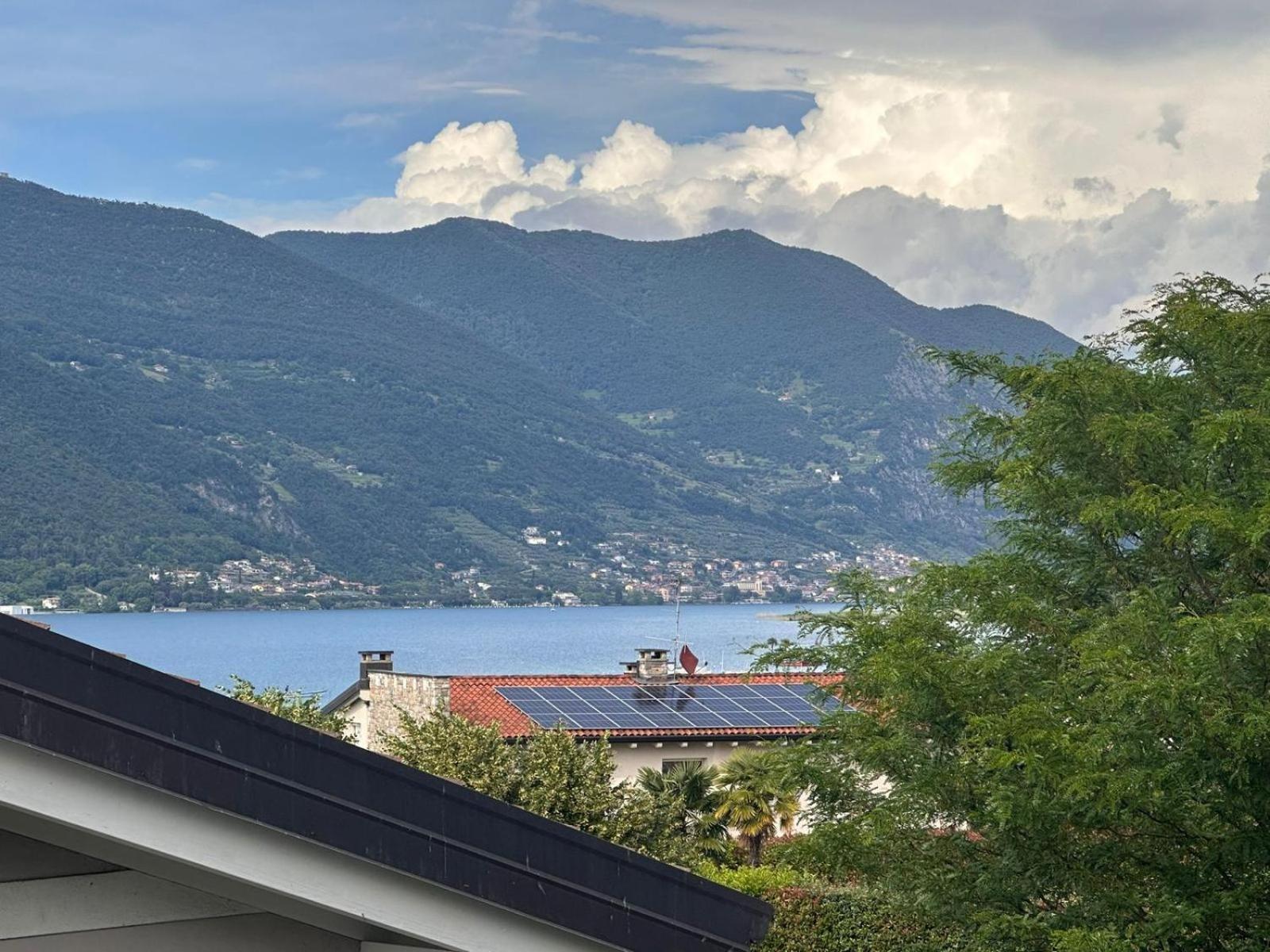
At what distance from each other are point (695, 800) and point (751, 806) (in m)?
0.96

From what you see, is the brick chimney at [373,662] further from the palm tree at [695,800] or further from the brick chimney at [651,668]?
the palm tree at [695,800]

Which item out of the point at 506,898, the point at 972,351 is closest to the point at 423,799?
the point at 506,898

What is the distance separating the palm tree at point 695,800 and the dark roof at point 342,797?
76.1 feet

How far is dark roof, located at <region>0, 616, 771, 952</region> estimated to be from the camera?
371cm

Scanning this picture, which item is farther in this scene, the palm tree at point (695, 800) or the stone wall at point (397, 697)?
the stone wall at point (397, 697)

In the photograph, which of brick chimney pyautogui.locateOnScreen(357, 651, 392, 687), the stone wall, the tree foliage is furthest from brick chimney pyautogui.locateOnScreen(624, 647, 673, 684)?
the tree foliage

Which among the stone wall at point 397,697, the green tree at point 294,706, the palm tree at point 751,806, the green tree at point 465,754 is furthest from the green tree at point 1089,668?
the stone wall at point 397,697

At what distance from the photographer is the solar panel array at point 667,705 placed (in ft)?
124

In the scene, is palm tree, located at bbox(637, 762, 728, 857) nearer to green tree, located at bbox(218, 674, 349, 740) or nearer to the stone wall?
green tree, located at bbox(218, 674, 349, 740)

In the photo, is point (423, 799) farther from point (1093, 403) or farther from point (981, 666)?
point (1093, 403)

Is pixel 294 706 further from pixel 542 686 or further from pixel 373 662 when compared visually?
pixel 373 662

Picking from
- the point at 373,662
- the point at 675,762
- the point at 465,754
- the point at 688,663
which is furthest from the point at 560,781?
the point at 373,662

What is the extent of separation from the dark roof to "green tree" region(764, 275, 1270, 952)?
963 centimetres

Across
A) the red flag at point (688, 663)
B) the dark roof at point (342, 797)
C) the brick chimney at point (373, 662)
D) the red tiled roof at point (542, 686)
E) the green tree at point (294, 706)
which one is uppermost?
the red flag at point (688, 663)
